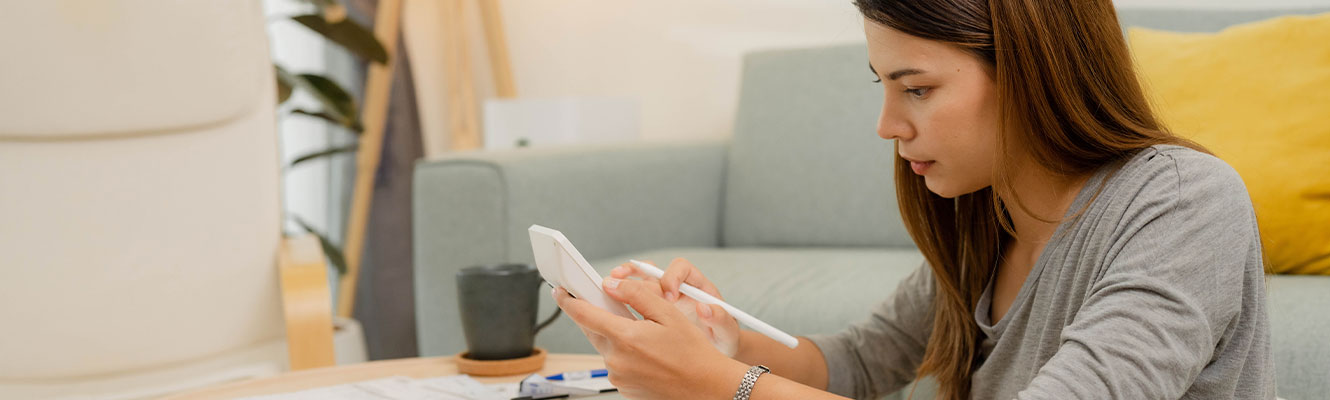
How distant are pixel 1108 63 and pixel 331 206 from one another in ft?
7.55

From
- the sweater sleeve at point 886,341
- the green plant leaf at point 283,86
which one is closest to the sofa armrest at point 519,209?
the green plant leaf at point 283,86

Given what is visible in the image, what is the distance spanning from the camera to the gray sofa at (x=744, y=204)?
4.80ft

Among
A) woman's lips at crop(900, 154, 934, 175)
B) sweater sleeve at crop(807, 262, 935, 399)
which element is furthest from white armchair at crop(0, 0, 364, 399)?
woman's lips at crop(900, 154, 934, 175)

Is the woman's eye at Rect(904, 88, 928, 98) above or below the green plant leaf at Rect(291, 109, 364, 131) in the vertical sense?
below

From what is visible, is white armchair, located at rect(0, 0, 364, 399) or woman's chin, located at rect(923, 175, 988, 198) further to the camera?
white armchair, located at rect(0, 0, 364, 399)

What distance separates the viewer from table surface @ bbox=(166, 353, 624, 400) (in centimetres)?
90

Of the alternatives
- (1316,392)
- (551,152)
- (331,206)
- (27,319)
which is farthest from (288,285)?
(331,206)

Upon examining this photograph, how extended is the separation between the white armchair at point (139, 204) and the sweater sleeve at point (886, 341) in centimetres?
63

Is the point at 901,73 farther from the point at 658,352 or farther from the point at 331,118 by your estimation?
the point at 331,118

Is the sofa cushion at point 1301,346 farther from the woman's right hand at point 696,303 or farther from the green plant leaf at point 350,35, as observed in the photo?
the green plant leaf at point 350,35

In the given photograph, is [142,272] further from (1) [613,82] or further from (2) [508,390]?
(1) [613,82]

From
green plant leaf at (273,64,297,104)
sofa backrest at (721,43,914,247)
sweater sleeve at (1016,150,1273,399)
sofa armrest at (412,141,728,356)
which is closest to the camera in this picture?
sweater sleeve at (1016,150,1273,399)

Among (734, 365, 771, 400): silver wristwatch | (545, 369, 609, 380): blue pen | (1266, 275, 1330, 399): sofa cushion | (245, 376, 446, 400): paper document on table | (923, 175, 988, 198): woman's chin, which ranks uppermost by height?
(923, 175, 988, 198): woman's chin

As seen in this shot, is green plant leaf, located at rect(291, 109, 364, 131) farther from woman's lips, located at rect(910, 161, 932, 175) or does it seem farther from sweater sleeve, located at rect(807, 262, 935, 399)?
woman's lips, located at rect(910, 161, 932, 175)
